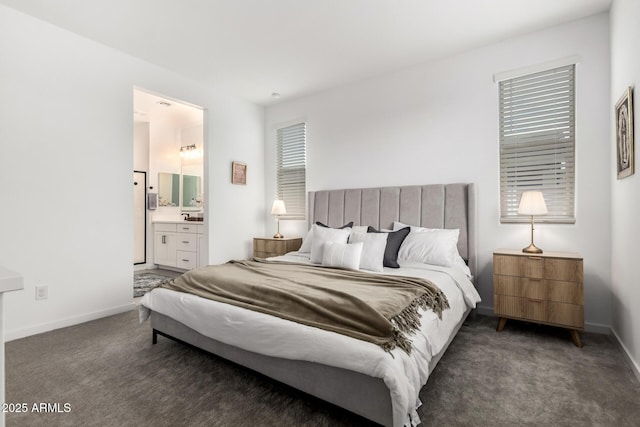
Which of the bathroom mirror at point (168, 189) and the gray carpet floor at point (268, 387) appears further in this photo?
the bathroom mirror at point (168, 189)

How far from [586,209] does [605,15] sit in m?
1.74

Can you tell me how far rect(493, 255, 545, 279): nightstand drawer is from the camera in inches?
105

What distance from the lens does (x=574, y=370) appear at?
215 centimetres

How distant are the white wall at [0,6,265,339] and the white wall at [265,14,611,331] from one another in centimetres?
222

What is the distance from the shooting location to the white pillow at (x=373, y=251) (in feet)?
9.23

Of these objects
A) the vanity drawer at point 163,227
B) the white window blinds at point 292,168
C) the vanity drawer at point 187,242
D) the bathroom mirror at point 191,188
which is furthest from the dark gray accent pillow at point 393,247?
the bathroom mirror at point 191,188

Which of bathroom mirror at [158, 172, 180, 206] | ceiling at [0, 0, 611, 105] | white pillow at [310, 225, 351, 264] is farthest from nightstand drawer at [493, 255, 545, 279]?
bathroom mirror at [158, 172, 180, 206]

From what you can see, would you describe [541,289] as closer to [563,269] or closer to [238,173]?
[563,269]

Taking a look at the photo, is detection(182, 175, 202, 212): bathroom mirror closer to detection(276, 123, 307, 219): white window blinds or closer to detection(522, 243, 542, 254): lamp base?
detection(276, 123, 307, 219): white window blinds

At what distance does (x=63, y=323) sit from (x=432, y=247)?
3.62 meters

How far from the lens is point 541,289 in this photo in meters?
2.67

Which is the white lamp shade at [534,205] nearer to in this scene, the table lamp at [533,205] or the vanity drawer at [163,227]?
the table lamp at [533,205]

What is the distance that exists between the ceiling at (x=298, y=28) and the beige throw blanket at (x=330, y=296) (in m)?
2.25

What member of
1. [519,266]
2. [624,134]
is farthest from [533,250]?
[624,134]
